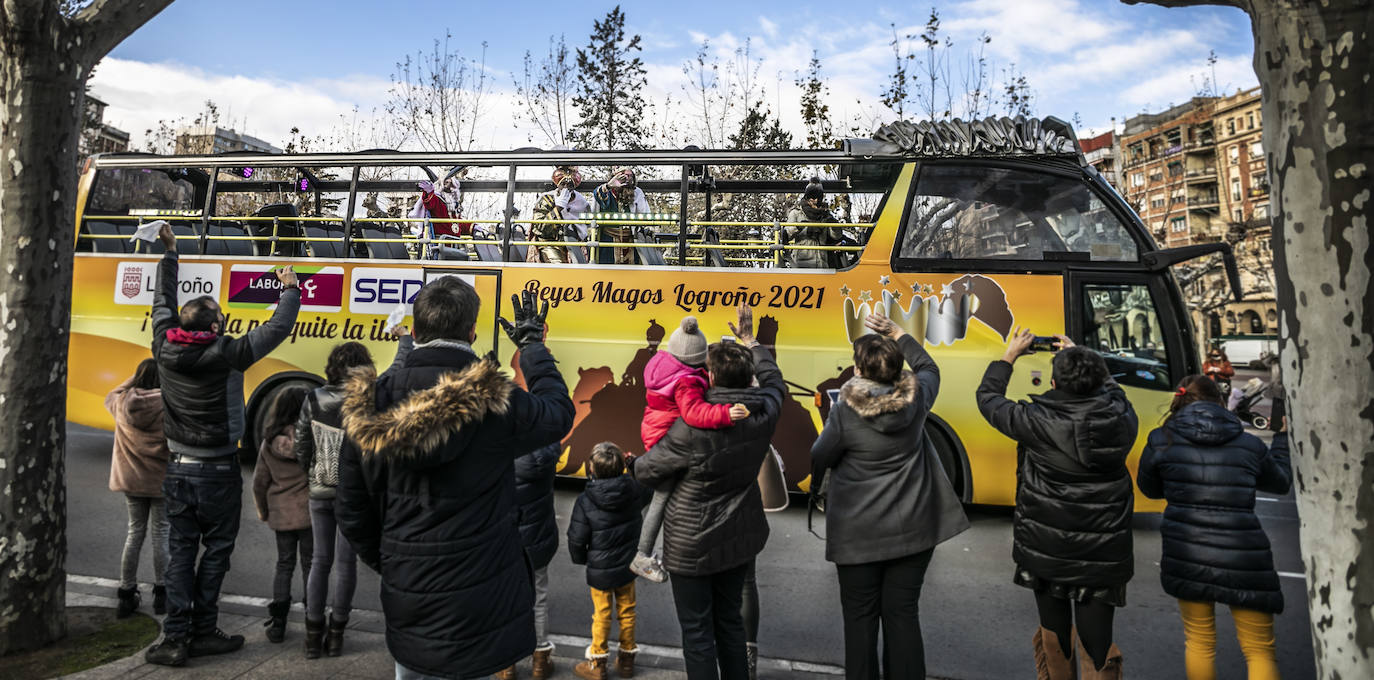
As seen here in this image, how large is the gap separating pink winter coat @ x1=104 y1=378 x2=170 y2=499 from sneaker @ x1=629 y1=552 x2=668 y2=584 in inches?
118

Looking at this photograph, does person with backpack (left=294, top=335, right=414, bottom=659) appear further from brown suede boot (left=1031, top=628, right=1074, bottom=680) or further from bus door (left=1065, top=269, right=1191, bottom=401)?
bus door (left=1065, top=269, right=1191, bottom=401)

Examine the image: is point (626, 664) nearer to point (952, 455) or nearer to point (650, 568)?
point (650, 568)

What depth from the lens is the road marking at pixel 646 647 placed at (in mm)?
4008

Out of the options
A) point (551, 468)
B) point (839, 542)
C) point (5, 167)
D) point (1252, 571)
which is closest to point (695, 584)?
point (839, 542)

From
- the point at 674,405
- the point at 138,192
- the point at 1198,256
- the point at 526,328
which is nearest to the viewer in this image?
the point at 526,328

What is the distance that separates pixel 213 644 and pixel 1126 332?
7.07 m

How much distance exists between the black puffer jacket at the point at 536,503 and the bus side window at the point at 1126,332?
4956 mm

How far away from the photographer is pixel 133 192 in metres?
9.59

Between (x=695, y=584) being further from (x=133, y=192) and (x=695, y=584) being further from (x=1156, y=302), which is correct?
(x=133, y=192)

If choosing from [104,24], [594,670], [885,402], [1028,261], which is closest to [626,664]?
[594,670]

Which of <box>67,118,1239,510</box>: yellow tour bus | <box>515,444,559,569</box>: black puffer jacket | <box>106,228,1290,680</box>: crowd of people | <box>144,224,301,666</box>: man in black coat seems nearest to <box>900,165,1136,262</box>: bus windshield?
<box>67,118,1239,510</box>: yellow tour bus

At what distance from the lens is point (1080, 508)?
338 cm

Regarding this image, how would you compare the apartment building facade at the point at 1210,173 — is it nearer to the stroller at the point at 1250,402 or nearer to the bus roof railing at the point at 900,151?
the stroller at the point at 1250,402

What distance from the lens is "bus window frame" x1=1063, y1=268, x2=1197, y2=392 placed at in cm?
650
